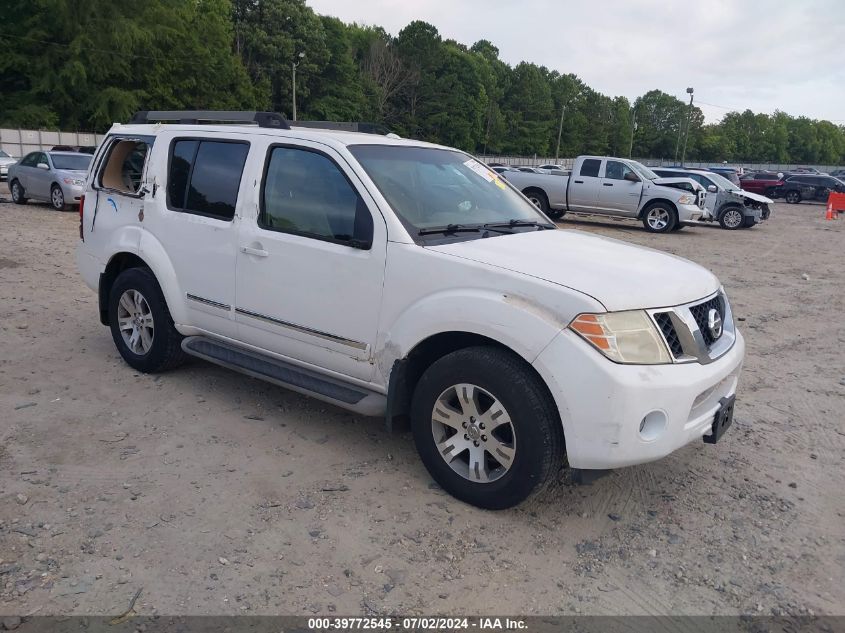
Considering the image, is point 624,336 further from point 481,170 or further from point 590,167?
point 590,167

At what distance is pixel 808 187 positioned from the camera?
35969 millimetres

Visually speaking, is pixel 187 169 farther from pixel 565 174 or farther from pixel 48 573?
pixel 565 174

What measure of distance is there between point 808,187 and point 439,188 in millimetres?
37808

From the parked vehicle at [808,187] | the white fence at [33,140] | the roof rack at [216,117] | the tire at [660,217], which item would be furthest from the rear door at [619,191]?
the white fence at [33,140]

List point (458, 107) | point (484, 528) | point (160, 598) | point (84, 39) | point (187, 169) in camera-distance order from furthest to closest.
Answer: point (458, 107) → point (84, 39) → point (187, 169) → point (484, 528) → point (160, 598)

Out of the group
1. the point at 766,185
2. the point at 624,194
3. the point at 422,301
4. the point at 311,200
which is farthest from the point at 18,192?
the point at 766,185

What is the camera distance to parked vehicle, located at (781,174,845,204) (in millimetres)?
35406

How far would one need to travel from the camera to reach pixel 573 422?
3.20m

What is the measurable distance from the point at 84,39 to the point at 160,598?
53039mm

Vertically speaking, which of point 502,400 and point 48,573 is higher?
point 502,400

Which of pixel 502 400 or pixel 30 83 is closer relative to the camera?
pixel 502 400

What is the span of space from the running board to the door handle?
0.68 metres

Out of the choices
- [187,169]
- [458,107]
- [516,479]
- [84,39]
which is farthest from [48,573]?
[458,107]

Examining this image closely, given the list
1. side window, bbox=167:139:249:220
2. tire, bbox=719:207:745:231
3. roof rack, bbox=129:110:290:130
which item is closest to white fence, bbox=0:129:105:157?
tire, bbox=719:207:745:231
